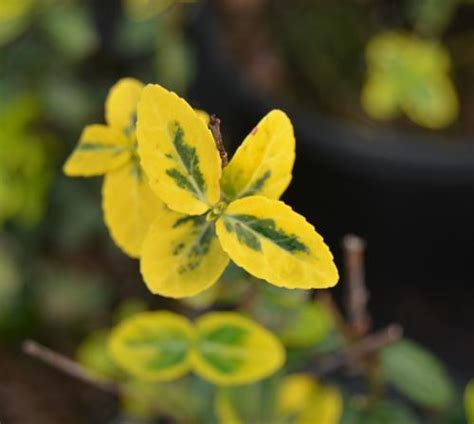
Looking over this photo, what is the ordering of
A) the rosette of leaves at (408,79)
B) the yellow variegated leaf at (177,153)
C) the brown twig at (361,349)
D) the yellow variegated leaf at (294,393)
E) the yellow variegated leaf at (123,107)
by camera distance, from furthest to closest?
the rosette of leaves at (408,79) → the yellow variegated leaf at (294,393) → the brown twig at (361,349) → the yellow variegated leaf at (123,107) → the yellow variegated leaf at (177,153)

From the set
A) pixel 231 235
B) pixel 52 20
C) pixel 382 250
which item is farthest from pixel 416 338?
Answer: pixel 231 235

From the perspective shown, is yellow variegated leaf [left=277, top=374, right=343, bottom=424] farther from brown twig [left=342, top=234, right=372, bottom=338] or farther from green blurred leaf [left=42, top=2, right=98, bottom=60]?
green blurred leaf [left=42, top=2, right=98, bottom=60]

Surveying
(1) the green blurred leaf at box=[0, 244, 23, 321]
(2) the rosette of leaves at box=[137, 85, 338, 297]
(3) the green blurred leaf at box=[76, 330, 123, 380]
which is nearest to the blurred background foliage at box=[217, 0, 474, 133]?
(1) the green blurred leaf at box=[0, 244, 23, 321]

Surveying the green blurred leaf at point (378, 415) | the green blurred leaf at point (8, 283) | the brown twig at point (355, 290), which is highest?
the brown twig at point (355, 290)

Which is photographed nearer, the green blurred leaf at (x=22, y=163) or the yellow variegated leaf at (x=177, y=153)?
the yellow variegated leaf at (x=177, y=153)

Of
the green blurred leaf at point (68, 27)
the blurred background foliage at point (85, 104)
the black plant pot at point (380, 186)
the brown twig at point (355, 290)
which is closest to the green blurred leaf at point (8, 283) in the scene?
the blurred background foliage at point (85, 104)

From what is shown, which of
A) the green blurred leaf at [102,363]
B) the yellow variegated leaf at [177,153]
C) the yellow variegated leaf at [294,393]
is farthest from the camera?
the green blurred leaf at [102,363]

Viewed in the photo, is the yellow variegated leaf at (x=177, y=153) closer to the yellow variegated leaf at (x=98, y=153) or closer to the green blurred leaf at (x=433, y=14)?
the yellow variegated leaf at (x=98, y=153)

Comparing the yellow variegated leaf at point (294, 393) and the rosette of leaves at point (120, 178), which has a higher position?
the rosette of leaves at point (120, 178)
